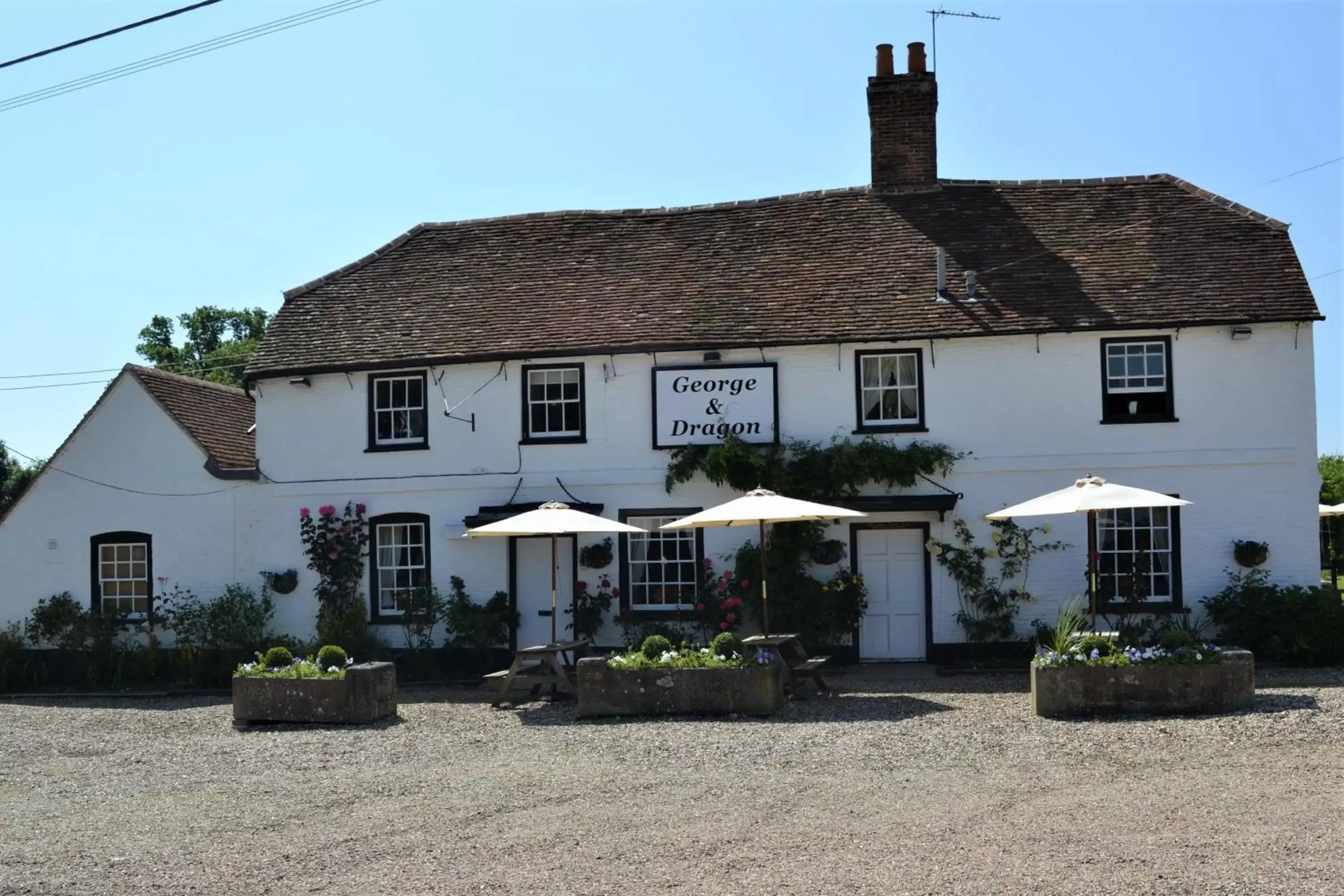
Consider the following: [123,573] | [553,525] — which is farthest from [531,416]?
[123,573]

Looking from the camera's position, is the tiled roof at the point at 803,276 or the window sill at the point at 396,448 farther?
the window sill at the point at 396,448

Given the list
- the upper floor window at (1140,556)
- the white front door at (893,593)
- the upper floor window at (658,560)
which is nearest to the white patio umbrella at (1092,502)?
the upper floor window at (1140,556)

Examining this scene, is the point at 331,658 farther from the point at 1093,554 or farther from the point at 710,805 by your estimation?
the point at 1093,554

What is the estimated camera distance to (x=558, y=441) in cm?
1925

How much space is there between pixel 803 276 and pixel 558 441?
4275 millimetres

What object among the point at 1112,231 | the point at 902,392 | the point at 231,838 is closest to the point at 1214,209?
the point at 1112,231

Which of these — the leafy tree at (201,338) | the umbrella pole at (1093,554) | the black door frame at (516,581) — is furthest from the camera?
the leafy tree at (201,338)

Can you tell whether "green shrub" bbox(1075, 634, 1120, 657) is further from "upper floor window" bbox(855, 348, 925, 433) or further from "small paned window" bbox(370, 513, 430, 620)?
"small paned window" bbox(370, 513, 430, 620)

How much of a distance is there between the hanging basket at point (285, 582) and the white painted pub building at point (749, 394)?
0.50ft

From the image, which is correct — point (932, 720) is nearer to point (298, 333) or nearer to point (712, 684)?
point (712, 684)

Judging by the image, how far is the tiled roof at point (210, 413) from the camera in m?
20.9

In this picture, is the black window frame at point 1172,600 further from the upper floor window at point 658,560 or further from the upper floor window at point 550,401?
the upper floor window at point 550,401

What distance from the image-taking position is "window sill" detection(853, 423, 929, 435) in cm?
1822

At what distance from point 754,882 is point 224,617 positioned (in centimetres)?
1402
